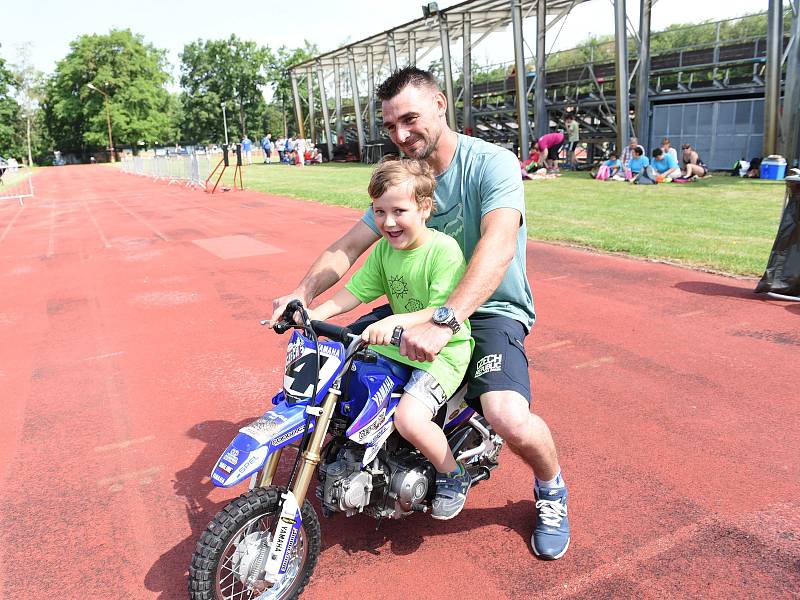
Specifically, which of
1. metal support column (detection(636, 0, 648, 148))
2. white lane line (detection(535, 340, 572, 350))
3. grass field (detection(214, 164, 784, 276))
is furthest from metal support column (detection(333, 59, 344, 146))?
white lane line (detection(535, 340, 572, 350))

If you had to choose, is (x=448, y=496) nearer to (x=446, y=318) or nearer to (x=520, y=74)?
(x=446, y=318)

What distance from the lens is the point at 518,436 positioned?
259 centimetres

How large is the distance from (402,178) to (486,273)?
0.51m

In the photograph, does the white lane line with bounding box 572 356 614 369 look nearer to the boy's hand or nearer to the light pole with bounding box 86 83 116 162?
the boy's hand

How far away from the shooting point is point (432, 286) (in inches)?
103

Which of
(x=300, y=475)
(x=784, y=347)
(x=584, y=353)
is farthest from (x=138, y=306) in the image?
(x=784, y=347)

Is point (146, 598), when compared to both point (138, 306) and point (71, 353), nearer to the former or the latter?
point (71, 353)

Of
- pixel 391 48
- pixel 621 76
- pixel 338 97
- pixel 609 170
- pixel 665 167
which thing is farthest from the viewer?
pixel 338 97

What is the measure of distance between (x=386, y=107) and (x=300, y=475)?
64.4 inches

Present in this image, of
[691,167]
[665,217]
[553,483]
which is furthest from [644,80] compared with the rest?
[553,483]

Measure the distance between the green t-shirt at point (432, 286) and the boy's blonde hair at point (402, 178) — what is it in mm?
223

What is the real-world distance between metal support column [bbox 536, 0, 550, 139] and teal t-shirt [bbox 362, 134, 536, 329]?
80.8 feet

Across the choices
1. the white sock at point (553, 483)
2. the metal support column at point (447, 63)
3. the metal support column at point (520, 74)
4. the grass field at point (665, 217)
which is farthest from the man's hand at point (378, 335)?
the metal support column at point (447, 63)

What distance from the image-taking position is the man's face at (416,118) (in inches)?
111
